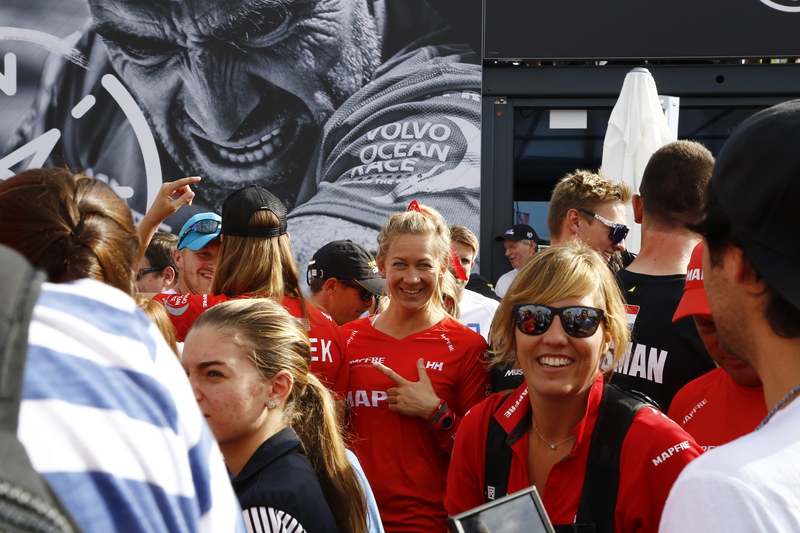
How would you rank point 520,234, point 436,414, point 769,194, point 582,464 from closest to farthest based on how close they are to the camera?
point 769,194 < point 582,464 < point 436,414 < point 520,234

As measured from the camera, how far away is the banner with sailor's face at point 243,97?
6879 mm

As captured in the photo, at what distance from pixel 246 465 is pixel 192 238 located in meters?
1.81

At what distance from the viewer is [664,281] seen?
9.44 feet

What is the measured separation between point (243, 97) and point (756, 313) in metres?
6.35

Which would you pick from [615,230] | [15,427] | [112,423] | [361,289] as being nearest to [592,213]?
[615,230]

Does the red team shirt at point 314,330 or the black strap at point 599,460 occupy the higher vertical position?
the red team shirt at point 314,330

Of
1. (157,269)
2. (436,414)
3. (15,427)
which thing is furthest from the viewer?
(157,269)

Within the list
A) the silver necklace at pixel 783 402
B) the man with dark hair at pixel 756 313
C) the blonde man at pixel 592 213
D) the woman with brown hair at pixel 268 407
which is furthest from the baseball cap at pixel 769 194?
the blonde man at pixel 592 213

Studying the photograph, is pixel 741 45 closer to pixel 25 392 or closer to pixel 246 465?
pixel 246 465

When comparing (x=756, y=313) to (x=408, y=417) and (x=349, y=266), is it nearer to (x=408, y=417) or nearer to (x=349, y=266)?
(x=408, y=417)

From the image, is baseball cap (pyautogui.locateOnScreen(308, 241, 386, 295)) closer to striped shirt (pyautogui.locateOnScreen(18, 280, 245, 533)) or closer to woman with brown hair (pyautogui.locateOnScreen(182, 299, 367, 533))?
woman with brown hair (pyautogui.locateOnScreen(182, 299, 367, 533))

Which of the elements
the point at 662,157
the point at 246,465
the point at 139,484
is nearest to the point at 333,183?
the point at 662,157

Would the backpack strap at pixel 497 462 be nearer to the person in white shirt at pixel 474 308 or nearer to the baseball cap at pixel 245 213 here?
the baseball cap at pixel 245 213

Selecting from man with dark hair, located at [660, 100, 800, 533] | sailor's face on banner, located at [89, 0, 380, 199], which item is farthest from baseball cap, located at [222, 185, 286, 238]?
sailor's face on banner, located at [89, 0, 380, 199]
